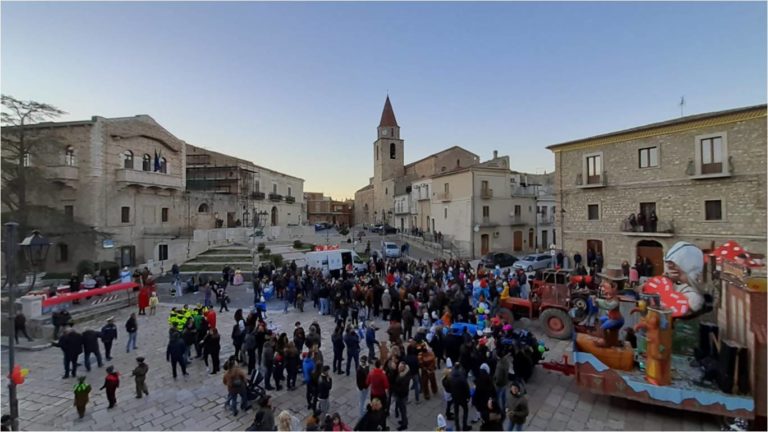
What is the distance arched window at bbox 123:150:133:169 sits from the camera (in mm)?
28191

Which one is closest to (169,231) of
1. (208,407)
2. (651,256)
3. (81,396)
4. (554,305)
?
(81,396)

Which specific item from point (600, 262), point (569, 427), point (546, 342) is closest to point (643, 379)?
point (569, 427)

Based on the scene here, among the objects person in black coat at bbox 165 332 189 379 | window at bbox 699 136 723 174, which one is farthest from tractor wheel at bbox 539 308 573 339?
window at bbox 699 136 723 174

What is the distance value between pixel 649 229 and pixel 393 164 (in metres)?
38.4

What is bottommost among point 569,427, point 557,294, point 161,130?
point 569,427

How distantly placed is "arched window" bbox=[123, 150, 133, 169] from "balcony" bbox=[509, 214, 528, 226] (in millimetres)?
31780

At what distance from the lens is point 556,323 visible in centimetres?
1125

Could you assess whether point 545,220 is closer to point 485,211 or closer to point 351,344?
point 485,211

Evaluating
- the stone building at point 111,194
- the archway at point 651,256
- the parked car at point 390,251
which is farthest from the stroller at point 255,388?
the parked car at point 390,251

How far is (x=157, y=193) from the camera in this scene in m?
30.5

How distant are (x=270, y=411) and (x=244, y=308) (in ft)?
35.5

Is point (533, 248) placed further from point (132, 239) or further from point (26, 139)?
point (26, 139)

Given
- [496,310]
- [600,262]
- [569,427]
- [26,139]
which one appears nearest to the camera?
[569,427]

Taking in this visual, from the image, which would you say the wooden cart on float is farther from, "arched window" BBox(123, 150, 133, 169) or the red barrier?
"arched window" BBox(123, 150, 133, 169)
